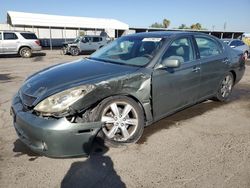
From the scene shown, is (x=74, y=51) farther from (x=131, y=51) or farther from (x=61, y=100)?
(x=61, y=100)

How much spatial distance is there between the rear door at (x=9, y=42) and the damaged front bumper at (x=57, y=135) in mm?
15549

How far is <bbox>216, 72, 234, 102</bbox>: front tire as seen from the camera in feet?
16.7

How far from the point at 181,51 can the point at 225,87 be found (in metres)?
1.92

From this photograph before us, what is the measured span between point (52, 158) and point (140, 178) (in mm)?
1168

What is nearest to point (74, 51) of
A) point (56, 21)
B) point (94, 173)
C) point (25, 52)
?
point (25, 52)

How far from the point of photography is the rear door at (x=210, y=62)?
14.2ft

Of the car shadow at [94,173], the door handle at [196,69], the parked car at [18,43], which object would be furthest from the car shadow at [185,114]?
the parked car at [18,43]

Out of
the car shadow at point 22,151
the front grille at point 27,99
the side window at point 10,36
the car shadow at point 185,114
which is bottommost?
the car shadow at point 22,151

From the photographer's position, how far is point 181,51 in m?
3.98

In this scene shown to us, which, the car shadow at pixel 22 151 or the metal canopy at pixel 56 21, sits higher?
the metal canopy at pixel 56 21

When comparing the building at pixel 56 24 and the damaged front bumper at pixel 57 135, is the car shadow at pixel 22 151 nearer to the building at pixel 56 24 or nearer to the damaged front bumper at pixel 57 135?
the damaged front bumper at pixel 57 135

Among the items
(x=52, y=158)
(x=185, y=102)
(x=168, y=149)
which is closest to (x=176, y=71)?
(x=185, y=102)

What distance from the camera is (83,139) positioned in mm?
2746

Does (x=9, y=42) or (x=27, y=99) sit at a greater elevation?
(x=9, y=42)
